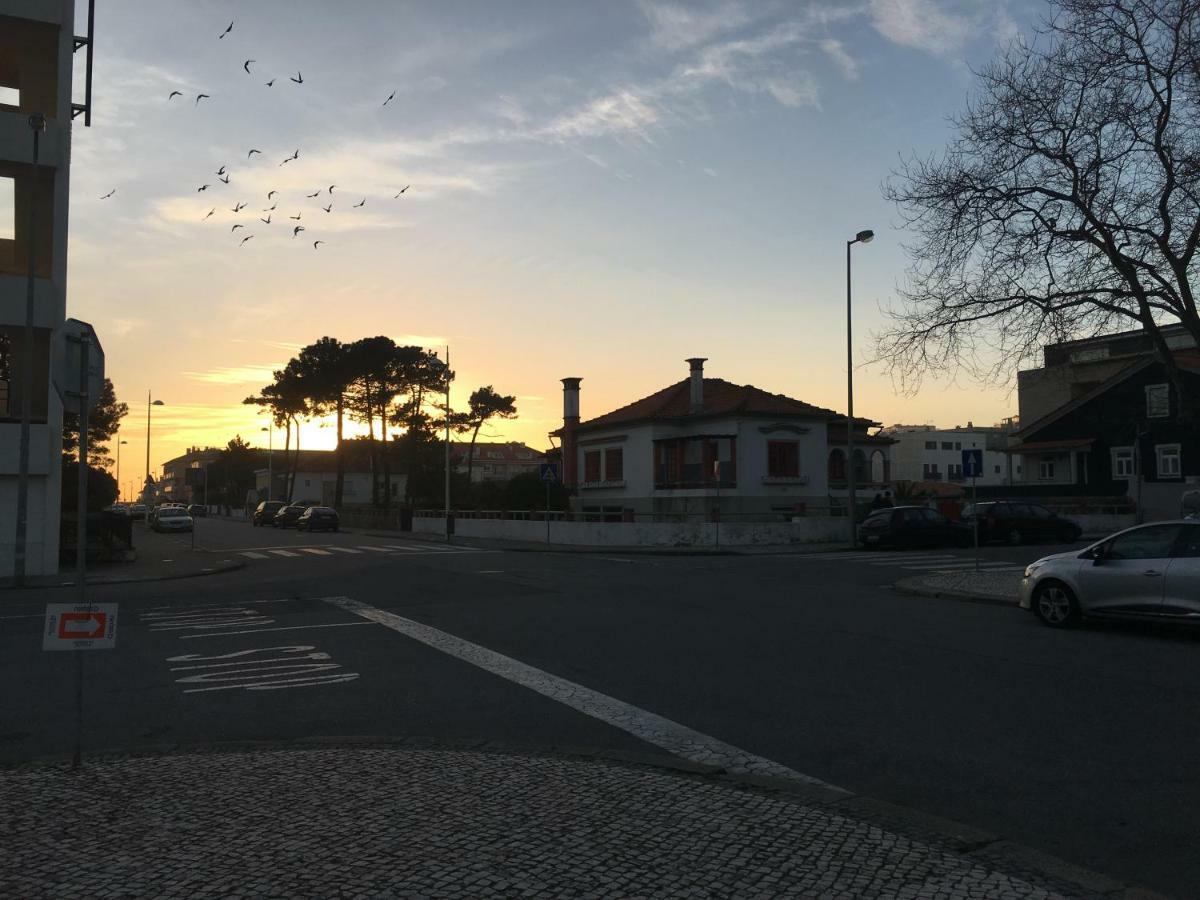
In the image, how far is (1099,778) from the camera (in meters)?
5.93

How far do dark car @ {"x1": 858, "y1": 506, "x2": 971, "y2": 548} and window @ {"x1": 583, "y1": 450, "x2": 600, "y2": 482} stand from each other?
756 inches

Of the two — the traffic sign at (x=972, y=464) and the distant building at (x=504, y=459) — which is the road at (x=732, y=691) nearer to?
the traffic sign at (x=972, y=464)

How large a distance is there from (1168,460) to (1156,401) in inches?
127

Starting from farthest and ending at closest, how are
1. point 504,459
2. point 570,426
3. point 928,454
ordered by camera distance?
1. point 504,459
2. point 928,454
3. point 570,426

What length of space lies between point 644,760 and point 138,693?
16.9 ft

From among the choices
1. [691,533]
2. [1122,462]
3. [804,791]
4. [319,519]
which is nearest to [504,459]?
[319,519]

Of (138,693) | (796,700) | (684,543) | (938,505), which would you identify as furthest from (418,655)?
(938,505)

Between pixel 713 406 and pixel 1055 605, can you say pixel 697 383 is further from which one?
pixel 1055 605

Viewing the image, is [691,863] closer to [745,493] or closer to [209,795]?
[209,795]

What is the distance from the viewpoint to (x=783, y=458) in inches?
1751

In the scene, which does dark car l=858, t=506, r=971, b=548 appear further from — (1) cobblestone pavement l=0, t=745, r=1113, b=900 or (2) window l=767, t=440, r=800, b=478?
(1) cobblestone pavement l=0, t=745, r=1113, b=900

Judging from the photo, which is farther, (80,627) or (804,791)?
(80,627)

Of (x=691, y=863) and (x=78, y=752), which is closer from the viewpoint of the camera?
(x=691, y=863)

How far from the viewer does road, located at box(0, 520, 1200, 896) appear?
580 cm
